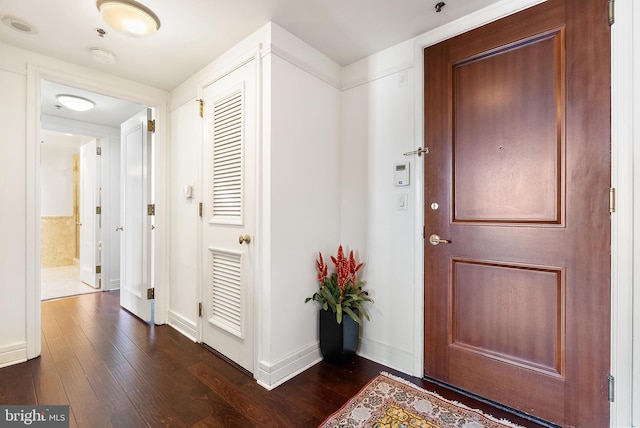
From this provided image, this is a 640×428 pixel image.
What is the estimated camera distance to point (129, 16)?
1646 mm

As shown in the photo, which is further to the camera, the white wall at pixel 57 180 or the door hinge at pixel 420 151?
the white wall at pixel 57 180

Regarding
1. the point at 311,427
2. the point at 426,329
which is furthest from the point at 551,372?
the point at 311,427

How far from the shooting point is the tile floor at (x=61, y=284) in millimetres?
3850

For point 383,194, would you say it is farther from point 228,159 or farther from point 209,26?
point 209,26

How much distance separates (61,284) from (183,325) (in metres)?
3.12

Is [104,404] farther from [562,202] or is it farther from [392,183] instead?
[562,202]

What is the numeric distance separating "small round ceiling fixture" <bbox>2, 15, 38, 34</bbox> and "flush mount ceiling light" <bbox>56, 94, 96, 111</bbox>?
1154 mm

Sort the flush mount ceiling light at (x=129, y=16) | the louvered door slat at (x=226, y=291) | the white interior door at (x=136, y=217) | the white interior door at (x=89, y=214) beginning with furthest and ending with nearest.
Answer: the white interior door at (x=89, y=214), the white interior door at (x=136, y=217), the louvered door slat at (x=226, y=291), the flush mount ceiling light at (x=129, y=16)

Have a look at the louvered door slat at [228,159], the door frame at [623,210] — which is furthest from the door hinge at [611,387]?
the louvered door slat at [228,159]

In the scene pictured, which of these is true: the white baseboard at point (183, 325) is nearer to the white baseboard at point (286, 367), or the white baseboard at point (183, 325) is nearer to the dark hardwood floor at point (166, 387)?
the dark hardwood floor at point (166, 387)

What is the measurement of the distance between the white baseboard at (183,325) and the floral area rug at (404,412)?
153 cm

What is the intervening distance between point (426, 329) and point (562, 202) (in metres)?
1.08

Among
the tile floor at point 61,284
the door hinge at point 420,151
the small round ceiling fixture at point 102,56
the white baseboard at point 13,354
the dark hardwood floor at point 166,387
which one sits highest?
Answer: the small round ceiling fixture at point 102,56

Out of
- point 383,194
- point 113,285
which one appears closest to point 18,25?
point 383,194
